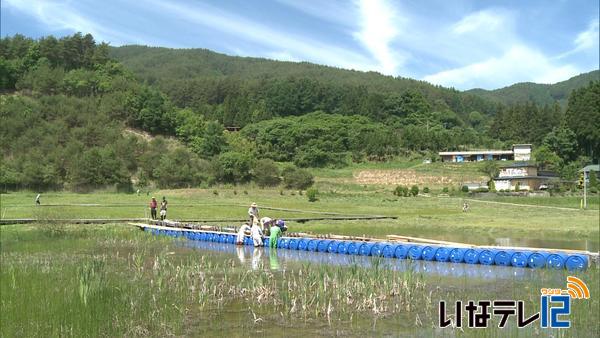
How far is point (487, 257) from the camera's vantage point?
21.0m

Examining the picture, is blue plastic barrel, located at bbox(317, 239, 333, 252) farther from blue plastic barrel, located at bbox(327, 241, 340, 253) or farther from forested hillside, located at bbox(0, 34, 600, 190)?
forested hillside, located at bbox(0, 34, 600, 190)

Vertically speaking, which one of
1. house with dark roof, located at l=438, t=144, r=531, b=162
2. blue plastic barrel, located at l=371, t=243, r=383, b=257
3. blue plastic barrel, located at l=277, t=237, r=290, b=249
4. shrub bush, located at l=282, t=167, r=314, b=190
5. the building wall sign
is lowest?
blue plastic barrel, located at l=277, t=237, r=290, b=249

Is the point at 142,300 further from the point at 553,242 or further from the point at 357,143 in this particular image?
the point at 357,143

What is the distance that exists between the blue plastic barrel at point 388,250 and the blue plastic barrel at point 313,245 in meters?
3.71

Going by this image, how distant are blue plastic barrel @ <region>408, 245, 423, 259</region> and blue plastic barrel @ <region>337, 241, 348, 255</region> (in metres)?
3.26

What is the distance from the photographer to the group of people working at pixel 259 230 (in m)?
27.1

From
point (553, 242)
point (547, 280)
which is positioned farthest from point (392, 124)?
point (547, 280)

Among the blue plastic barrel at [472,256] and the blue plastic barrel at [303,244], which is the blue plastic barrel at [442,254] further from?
the blue plastic barrel at [303,244]

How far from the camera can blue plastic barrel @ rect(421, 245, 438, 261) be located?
73.3 ft

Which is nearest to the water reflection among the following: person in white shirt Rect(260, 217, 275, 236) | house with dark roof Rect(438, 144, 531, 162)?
person in white shirt Rect(260, 217, 275, 236)

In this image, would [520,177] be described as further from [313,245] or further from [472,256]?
[472,256]

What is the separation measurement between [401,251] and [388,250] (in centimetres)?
61

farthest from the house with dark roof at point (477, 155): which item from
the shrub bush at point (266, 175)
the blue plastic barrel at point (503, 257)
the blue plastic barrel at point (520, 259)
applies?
the blue plastic barrel at point (520, 259)

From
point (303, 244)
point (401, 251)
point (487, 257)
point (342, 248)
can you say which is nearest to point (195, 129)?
point (303, 244)
